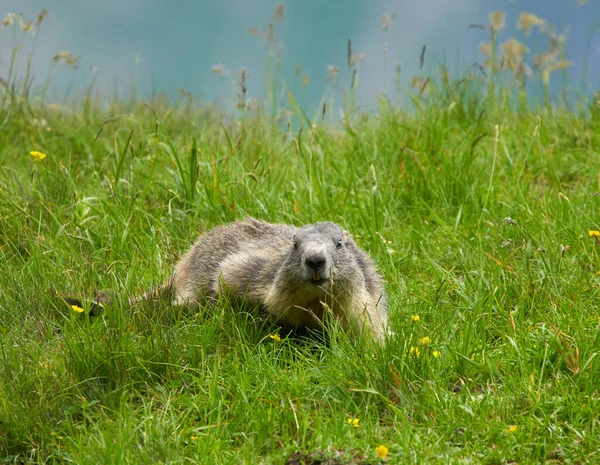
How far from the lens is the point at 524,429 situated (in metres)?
4.56

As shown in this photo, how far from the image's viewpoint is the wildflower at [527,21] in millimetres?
9766

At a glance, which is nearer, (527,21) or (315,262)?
(315,262)

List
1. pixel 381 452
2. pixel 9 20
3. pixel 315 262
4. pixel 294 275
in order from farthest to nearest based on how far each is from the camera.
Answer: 1. pixel 9 20
2. pixel 294 275
3. pixel 315 262
4. pixel 381 452

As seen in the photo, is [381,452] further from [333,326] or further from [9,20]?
[9,20]

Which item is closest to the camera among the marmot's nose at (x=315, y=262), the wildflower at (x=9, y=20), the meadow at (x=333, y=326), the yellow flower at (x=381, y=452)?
the yellow flower at (x=381, y=452)

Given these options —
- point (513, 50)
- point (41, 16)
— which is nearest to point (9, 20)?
point (41, 16)

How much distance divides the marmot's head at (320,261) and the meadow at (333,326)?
16.9 inches

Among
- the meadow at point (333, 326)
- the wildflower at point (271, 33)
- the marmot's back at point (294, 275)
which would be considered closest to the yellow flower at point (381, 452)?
the meadow at point (333, 326)

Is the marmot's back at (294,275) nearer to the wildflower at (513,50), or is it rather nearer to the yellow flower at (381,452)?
the yellow flower at (381,452)

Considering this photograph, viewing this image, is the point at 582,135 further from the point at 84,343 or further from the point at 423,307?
A: the point at 84,343

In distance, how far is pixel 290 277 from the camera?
538 cm

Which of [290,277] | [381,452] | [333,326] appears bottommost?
[381,452]

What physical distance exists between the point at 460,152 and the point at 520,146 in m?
1.16

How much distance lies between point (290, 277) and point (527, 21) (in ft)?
19.6
